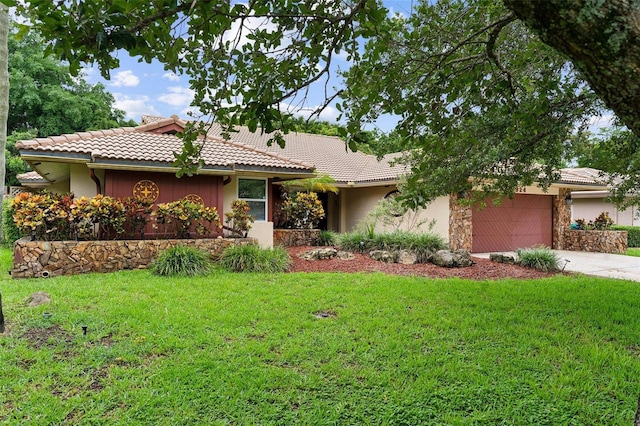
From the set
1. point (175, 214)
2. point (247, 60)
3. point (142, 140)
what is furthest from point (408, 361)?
point (142, 140)

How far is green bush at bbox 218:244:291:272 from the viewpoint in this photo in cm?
995

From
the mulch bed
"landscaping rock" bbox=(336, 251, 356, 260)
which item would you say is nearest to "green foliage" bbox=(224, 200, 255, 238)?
the mulch bed

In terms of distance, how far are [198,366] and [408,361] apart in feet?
7.71

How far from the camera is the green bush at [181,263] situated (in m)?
9.16

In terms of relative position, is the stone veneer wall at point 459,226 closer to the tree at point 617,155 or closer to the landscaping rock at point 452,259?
the landscaping rock at point 452,259

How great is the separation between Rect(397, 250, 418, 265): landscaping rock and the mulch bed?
41 centimetres

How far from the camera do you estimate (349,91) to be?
3521mm

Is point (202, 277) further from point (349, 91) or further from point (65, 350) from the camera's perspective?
point (349, 91)

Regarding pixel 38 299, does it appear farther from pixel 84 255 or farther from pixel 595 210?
pixel 595 210

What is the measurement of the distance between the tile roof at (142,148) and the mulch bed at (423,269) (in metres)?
3.46

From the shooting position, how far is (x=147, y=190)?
1118cm

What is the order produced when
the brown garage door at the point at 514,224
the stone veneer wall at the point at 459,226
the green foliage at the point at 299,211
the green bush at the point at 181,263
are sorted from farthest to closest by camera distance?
the green foliage at the point at 299,211
the brown garage door at the point at 514,224
the stone veneer wall at the point at 459,226
the green bush at the point at 181,263

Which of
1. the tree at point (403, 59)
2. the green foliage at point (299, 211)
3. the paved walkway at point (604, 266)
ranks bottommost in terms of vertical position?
the paved walkway at point (604, 266)

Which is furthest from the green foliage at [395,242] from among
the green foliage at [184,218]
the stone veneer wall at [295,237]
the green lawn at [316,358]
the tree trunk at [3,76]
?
the tree trunk at [3,76]
